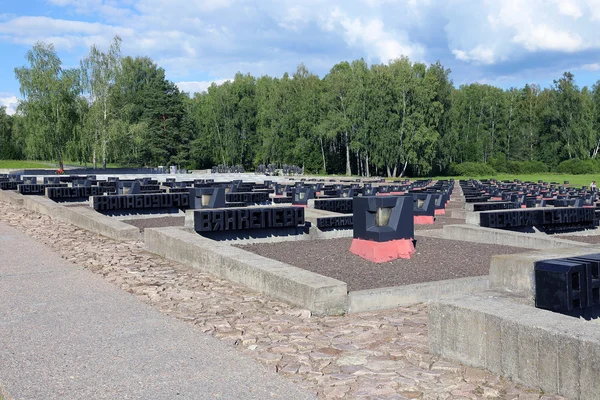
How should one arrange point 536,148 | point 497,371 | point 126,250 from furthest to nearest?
1. point 536,148
2. point 126,250
3. point 497,371

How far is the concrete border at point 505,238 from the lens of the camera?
1155cm

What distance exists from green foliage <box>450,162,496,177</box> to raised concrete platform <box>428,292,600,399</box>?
7444 centimetres

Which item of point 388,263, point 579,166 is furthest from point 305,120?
point 388,263

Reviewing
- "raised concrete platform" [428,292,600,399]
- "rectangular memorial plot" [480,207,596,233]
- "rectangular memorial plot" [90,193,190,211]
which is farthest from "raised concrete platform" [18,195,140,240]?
"raised concrete platform" [428,292,600,399]

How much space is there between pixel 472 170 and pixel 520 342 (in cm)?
7561

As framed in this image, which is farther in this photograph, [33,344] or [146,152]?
[146,152]

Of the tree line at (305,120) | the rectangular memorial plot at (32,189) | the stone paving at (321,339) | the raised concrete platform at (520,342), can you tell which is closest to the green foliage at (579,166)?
the tree line at (305,120)

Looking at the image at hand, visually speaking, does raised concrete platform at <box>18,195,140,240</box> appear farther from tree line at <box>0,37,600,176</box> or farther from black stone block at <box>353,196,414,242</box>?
tree line at <box>0,37,600,176</box>

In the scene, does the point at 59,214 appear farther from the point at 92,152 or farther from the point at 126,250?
the point at 92,152

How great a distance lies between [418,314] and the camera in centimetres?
698

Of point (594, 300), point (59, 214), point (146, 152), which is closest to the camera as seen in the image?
point (594, 300)

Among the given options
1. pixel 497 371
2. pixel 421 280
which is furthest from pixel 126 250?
pixel 497 371

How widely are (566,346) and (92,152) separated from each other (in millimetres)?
69283

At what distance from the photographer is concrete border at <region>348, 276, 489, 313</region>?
23.6 ft
